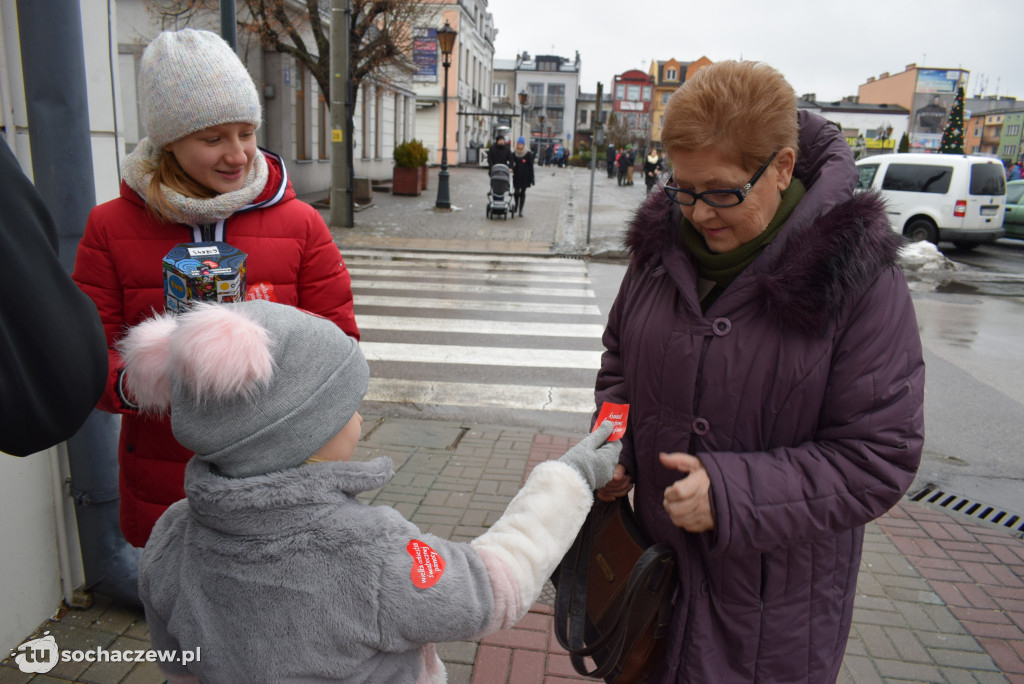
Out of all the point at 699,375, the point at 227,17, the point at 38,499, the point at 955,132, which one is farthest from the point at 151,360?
the point at 955,132

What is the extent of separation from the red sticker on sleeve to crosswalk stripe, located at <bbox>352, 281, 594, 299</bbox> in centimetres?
842

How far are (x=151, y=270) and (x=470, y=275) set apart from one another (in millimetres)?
9552

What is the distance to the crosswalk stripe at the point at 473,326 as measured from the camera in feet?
26.6

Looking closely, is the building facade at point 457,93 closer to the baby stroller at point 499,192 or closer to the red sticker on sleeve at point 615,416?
the baby stroller at point 499,192

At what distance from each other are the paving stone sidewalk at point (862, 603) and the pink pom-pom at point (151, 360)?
1.75m

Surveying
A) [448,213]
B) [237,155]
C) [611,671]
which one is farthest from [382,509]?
[448,213]

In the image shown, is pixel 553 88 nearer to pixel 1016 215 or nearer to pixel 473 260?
pixel 1016 215

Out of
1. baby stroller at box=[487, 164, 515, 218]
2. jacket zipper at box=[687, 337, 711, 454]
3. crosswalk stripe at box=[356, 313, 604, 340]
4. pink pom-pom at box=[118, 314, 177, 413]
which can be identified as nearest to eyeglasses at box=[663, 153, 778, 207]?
jacket zipper at box=[687, 337, 711, 454]

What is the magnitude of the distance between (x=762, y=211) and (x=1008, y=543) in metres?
3.42

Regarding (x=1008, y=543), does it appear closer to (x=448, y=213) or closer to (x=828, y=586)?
(x=828, y=586)

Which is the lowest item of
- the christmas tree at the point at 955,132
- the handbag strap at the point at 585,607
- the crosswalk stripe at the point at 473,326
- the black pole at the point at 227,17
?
the crosswalk stripe at the point at 473,326

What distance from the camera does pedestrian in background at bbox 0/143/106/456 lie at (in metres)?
0.98

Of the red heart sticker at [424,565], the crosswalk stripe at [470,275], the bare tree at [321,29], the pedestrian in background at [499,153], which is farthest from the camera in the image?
the pedestrian in background at [499,153]

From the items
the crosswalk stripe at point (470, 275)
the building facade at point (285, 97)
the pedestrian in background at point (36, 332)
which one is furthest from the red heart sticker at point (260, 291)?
the building facade at point (285, 97)
